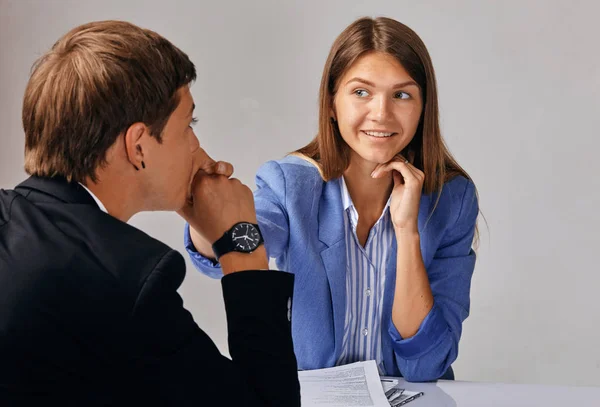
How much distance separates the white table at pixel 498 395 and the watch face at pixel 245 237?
54 centimetres

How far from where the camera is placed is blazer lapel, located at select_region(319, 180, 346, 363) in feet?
6.52

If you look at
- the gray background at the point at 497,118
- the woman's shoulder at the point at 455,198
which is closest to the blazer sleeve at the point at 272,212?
the woman's shoulder at the point at 455,198

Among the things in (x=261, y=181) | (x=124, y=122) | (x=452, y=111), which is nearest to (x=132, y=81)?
(x=124, y=122)

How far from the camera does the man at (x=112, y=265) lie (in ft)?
3.56

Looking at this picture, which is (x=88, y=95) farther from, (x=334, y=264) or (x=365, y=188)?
(x=365, y=188)

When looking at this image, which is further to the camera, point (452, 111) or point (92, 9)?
point (92, 9)

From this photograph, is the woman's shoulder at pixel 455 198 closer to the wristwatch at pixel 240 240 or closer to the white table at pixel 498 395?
the white table at pixel 498 395

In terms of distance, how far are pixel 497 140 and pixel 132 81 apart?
8.97ft

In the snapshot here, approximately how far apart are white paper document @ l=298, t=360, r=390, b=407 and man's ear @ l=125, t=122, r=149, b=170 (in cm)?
66

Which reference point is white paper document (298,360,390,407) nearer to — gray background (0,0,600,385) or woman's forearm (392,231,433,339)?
woman's forearm (392,231,433,339)

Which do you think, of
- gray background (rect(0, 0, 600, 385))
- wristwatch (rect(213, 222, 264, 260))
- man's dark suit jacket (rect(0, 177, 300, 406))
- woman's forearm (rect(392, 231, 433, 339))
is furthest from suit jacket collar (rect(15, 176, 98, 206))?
gray background (rect(0, 0, 600, 385))

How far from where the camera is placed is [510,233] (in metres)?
3.71

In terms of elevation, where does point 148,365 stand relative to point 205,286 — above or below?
above

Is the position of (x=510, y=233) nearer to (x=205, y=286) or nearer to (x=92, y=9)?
(x=205, y=286)
